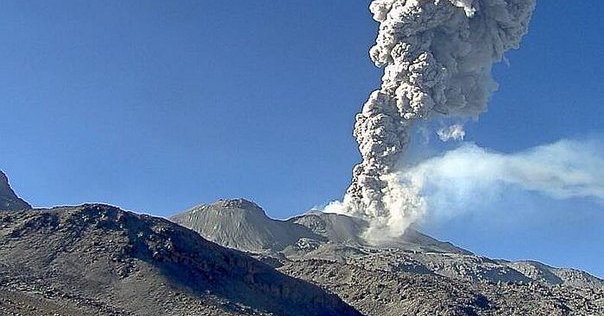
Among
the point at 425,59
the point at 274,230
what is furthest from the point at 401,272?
the point at 274,230

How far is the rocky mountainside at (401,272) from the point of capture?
70938mm

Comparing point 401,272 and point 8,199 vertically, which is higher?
point 8,199

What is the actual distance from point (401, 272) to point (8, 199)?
50428 mm

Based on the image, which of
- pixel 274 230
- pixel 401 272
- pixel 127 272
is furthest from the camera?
pixel 274 230

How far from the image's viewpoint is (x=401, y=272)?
89.8 meters

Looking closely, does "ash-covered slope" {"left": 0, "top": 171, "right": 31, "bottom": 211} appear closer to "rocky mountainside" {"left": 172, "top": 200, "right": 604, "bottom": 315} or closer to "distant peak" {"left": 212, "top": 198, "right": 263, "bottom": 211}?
"rocky mountainside" {"left": 172, "top": 200, "right": 604, "bottom": 315}

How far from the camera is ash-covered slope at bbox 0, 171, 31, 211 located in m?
99.7

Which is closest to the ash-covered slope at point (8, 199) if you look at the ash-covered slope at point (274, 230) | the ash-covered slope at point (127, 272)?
the ash-covered slope at point (274, 230)

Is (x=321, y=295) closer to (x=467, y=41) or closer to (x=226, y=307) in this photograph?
(x=226, y=307)

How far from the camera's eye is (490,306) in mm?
73250

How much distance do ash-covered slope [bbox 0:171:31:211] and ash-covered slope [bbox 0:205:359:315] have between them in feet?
134

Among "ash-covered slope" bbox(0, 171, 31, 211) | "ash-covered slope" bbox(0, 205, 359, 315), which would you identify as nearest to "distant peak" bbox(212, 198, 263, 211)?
"ash-covered slope" bbox(0, 171, 31, 211)

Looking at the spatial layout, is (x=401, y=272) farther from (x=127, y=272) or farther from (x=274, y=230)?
(x=274, y=230)


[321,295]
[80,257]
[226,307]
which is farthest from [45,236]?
[321,295]
